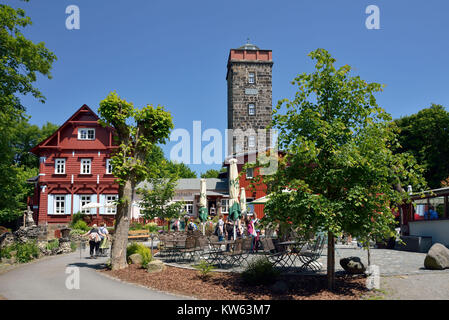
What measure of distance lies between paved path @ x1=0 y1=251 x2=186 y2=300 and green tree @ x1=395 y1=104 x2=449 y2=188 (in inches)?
1363

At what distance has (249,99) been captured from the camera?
44.0 metres

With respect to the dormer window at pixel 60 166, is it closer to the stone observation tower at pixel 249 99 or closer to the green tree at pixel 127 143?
the stone observation tower at pixel 249 99

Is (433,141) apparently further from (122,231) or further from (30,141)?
(30,141)

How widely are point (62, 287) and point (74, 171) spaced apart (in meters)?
26.0

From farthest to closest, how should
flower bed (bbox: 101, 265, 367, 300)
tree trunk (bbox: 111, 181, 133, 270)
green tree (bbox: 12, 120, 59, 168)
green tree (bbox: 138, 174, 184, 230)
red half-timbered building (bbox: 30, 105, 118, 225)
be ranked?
green tree (bbox: 12, 120, 59, 168)
red half-timbered building (bbox: 30, 105, 118, 225)
green tree (bbox: 138, 174, 184, 230)
tree trunk (bbox: 111, 181, 133, 270)
flower bed (bbox: 101, 265, 367, 300)

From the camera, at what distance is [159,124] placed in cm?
1360

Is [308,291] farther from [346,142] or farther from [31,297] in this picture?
[31,297]

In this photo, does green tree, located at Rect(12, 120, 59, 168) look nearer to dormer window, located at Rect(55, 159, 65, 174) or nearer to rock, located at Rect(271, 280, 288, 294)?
dormer window, located at Rect(55, 159, 65, 174)

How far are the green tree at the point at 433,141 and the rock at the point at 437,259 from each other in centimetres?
2959

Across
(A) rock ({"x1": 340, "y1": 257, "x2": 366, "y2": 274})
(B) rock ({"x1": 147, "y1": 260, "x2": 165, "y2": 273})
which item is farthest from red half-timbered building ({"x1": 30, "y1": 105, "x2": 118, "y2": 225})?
(A) rock ({"x1": 340, "y1": 257, "x2": 366, "y2": 274})

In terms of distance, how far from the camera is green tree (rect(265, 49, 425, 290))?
8227mm
